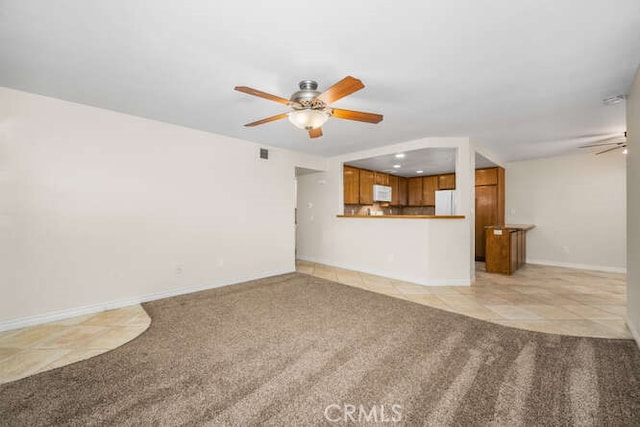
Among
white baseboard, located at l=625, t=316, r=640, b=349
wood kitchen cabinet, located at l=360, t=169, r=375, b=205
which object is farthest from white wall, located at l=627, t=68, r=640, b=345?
wood kitchen cabinet, located at l=360, t=169, r=375, b=205

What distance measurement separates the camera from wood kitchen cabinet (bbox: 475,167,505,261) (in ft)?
18.8

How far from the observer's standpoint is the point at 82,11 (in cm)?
152

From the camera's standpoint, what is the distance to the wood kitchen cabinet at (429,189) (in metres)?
6.91

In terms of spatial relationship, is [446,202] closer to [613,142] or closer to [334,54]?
[613,142]

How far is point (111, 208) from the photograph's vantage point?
3010 mm

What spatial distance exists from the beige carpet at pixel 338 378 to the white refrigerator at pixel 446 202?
2780 mm

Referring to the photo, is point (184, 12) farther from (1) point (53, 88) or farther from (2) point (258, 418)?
(2) point (258, 418)

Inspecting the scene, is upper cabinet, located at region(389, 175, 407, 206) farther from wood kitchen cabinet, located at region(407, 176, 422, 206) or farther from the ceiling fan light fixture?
the ceiling fan light fixture

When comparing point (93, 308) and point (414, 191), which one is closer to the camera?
point (93, 308)

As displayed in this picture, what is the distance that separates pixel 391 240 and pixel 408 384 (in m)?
3.03

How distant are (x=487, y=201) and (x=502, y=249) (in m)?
1.59

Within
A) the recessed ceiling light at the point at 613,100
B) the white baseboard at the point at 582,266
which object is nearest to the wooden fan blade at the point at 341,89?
the recessed ceiling light at the point at 613,100

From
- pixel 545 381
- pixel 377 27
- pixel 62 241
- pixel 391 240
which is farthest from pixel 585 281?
pixel 62 241

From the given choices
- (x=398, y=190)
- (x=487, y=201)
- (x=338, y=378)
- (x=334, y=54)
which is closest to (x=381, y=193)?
(x=398, y=190)
